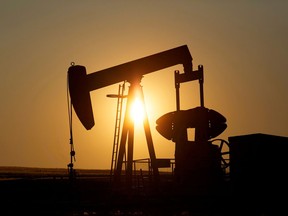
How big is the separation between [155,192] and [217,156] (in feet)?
8.22

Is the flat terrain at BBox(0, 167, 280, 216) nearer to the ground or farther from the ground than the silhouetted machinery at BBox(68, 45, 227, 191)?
nearer to the ground

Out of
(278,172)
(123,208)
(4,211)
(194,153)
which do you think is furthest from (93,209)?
(278,172)

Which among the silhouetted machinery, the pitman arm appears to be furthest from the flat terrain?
the pitman arm

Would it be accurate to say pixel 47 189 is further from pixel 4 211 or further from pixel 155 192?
pixel 4 211

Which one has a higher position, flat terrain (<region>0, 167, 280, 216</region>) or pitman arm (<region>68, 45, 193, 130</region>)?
pitman arm (<region>68, 45, 193, 130</region>)

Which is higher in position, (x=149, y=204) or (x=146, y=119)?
(x=146, y=119)

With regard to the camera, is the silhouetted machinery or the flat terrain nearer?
the flat terrain

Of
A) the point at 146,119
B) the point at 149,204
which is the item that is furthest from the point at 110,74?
the point at 149,204

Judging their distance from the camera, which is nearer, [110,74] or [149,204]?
[149,204]

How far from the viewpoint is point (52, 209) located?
12836 mm

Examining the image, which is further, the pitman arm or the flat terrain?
the pitman arm

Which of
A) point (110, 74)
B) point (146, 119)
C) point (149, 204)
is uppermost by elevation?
point (110, 74)

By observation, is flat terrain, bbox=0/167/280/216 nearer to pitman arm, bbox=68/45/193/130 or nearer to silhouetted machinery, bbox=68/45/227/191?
silhouetted machinery, bbox=68/45/227/191

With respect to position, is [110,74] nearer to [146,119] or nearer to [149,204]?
[146,119]
